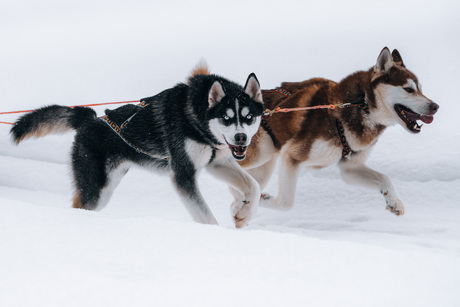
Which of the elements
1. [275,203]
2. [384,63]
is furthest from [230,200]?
[384,63]

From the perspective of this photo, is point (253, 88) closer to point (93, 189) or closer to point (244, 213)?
point (244, 213)

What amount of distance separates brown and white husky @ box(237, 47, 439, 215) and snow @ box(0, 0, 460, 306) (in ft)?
1.25

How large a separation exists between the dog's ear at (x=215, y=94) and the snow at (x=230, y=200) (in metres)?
0.77

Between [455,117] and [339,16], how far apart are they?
468 centimetres

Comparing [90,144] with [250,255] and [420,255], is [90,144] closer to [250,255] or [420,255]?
[250,255]

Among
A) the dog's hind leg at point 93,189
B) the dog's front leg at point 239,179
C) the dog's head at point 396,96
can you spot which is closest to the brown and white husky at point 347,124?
the dog's head at point 396,96

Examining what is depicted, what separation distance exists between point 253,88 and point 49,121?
1.31m

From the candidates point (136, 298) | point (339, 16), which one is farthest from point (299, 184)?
point (339, 16)

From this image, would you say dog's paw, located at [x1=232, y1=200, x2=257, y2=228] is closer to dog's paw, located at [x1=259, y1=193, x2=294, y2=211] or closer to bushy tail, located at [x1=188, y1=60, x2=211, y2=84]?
dog's paw, located at [x1=259, y1=193, x2=294, y2=211]

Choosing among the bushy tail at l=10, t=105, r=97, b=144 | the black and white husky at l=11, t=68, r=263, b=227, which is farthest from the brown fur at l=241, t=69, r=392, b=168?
the bushy tail at l=10, t=105, r=97, b=144

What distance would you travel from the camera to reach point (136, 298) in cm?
147

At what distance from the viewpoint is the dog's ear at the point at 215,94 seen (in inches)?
107

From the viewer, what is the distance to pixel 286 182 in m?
3.54

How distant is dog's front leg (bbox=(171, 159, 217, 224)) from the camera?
110 inches
